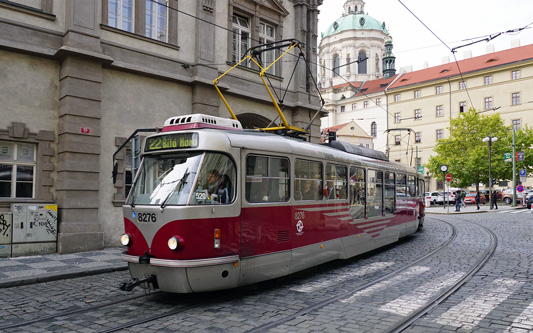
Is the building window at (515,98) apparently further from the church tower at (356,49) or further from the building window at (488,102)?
the church tower at (356,49)

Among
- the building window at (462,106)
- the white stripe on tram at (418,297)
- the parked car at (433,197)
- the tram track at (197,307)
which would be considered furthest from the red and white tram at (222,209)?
the building window at (462,106)

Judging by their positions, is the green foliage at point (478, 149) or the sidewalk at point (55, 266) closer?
the sidewalk at point (55, 266)

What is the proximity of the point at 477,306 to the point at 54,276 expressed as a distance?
24.3ft

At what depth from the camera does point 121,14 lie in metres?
13.7

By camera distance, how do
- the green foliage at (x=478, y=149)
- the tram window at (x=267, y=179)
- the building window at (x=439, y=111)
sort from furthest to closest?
the building window at (x=439, y=111), the green foliage at (x=478, y=149), the tram window at (x=267, y=179)

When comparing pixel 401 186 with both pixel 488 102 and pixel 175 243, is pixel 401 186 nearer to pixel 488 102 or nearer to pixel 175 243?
pixel 175 243

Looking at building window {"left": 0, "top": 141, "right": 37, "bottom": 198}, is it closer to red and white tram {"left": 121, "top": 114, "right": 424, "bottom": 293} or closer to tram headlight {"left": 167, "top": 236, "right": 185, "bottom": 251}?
red and white tram {"left": 121, "top": 114, "right": 424, "bottom": 293}

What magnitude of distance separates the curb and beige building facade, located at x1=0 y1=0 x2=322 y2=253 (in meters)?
2.77

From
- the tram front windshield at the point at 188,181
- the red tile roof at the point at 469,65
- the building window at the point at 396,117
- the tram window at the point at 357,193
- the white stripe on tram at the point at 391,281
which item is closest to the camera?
the tram front windshield at the point at 188,181

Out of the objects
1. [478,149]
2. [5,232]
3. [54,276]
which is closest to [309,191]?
[54,276]

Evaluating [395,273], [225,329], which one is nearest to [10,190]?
[225,329]

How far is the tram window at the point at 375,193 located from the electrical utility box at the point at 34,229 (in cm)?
819

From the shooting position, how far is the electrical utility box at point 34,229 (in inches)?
432

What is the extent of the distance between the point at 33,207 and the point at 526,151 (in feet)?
166
